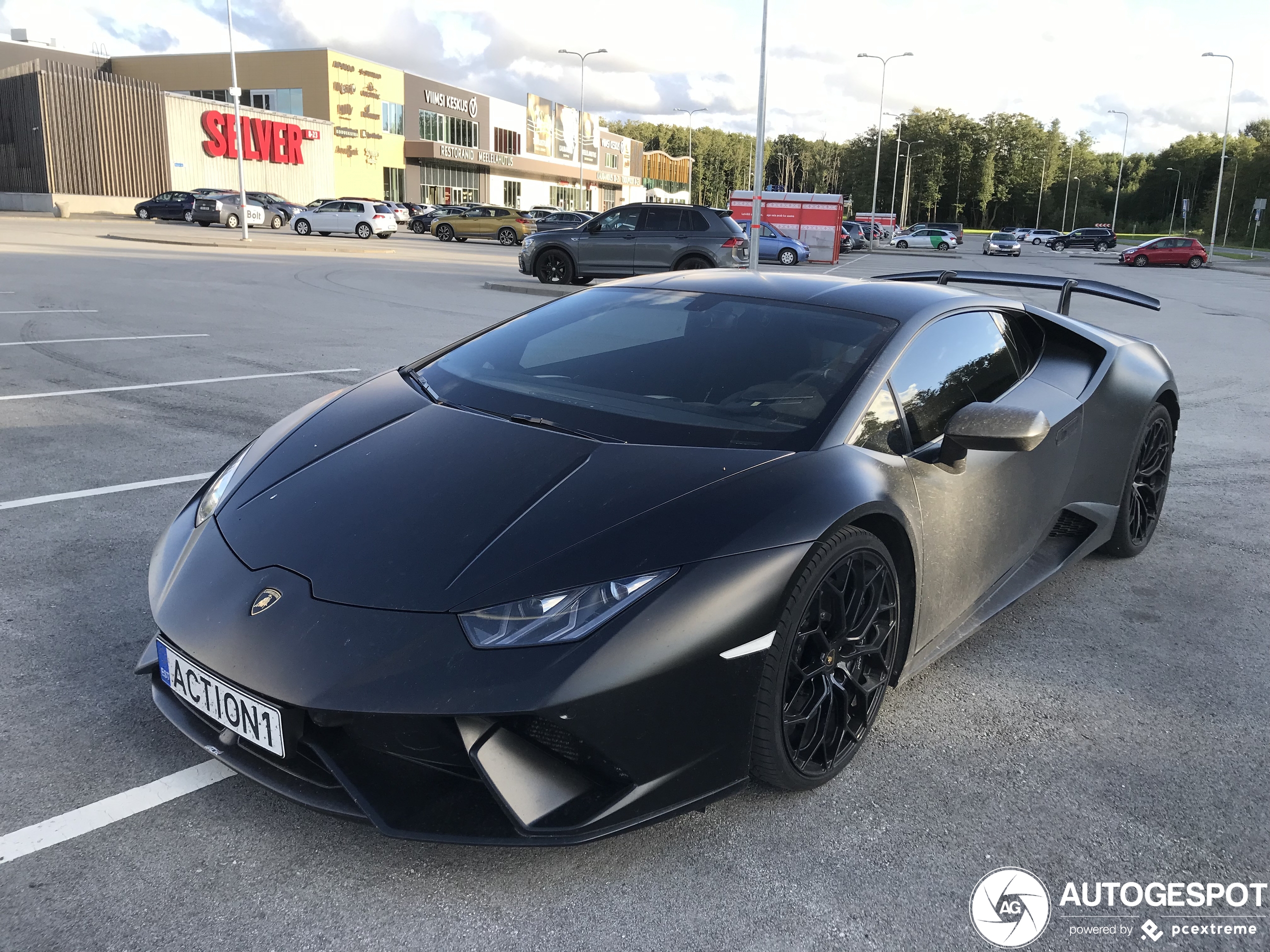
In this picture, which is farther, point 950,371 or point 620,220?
point 620,220

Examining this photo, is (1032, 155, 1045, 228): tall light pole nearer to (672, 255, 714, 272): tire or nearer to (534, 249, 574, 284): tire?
(672, 255, 714, 272): tire

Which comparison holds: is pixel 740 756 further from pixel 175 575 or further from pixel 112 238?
pixel 112 238

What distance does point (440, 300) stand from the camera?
14922mm

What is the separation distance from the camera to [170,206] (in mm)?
42375

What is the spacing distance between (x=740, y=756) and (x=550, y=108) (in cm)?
8423

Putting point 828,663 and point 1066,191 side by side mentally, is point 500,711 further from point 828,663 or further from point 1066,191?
point 1066,191

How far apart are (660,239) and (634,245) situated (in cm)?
58

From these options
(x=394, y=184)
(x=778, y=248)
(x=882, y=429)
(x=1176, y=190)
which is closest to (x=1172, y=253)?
(x=778, y=248)

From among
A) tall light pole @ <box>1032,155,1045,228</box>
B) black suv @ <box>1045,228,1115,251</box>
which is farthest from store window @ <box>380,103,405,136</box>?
tall light pole @ <box>1032,155,1045,228</box>

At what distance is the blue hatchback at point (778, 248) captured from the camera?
110 feet

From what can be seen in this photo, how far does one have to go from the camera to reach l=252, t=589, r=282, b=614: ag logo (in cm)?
226

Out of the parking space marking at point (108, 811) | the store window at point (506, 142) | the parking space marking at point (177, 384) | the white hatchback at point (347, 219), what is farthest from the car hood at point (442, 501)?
the store window at point (506, 142)

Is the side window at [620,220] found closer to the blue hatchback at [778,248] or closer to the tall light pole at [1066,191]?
the blue hatchback at [778,248]

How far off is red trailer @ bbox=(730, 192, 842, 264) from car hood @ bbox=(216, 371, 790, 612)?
1370 inches
